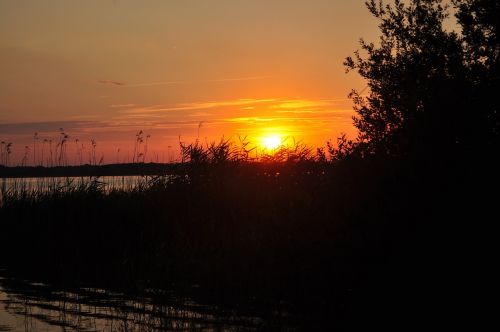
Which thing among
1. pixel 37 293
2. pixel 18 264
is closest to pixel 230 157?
pixel 18 264

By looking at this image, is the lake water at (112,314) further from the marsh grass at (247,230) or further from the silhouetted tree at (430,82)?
the silhouetted tree at (430,82)

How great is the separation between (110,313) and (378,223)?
4874 mm

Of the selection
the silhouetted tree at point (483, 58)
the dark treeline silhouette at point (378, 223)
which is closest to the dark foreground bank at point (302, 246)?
A: the dark treeline silhouette at point (378, 223)

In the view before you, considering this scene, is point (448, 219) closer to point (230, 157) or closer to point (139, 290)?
point (139, 290)

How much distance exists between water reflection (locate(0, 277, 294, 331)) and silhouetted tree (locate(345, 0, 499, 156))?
14.1 ft

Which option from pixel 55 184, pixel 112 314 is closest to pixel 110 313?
pixel 112 314

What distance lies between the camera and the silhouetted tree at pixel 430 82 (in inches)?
425

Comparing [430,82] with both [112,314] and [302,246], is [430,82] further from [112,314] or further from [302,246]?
[112,314]

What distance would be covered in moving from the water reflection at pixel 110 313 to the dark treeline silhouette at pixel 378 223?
825 millimetres

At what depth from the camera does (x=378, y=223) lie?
34.1 ft

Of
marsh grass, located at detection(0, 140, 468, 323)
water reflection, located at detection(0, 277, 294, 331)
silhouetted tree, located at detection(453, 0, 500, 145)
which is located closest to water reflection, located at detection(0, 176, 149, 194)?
marsh grass, located at detection(0, 140, 468, 323)

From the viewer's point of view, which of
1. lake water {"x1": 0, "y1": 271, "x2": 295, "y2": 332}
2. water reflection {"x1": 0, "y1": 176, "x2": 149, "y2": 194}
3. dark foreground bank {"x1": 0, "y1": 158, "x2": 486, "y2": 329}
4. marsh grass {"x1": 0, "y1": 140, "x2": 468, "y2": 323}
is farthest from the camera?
water reflection {"x1": 0, "y1": 176, "x2": 149, "y2": 194}

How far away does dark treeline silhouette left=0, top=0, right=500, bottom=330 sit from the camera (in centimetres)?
995

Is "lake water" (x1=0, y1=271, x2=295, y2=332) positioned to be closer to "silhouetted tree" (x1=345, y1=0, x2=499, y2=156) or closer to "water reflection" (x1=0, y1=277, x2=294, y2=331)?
"water reflection" (x1=0, y1=277, x2=294, y2=331)
